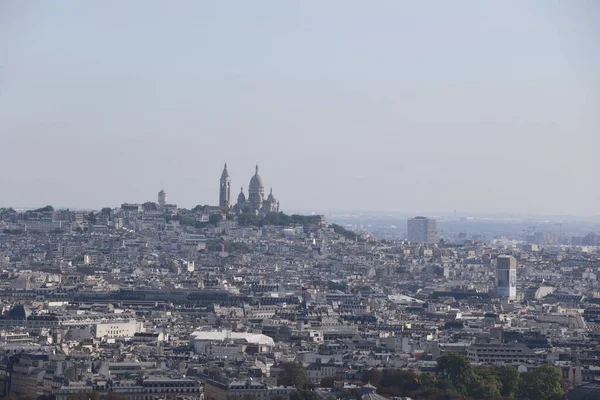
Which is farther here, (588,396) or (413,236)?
(413,236)

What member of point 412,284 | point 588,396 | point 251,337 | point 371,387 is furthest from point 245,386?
point 412,284

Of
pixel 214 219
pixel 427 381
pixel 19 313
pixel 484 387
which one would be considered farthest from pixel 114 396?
pixel 214 219

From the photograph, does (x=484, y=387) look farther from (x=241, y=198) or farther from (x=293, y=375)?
(x=241, y=198)

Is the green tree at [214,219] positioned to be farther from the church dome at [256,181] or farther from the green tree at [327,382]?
the green tree at [327,382]

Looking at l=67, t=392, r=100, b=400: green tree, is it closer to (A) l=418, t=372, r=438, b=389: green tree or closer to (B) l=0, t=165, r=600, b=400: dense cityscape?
(B) l=0, t=165, r=600, b=400: dense cityscape

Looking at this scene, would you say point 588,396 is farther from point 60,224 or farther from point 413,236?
point 413,236
